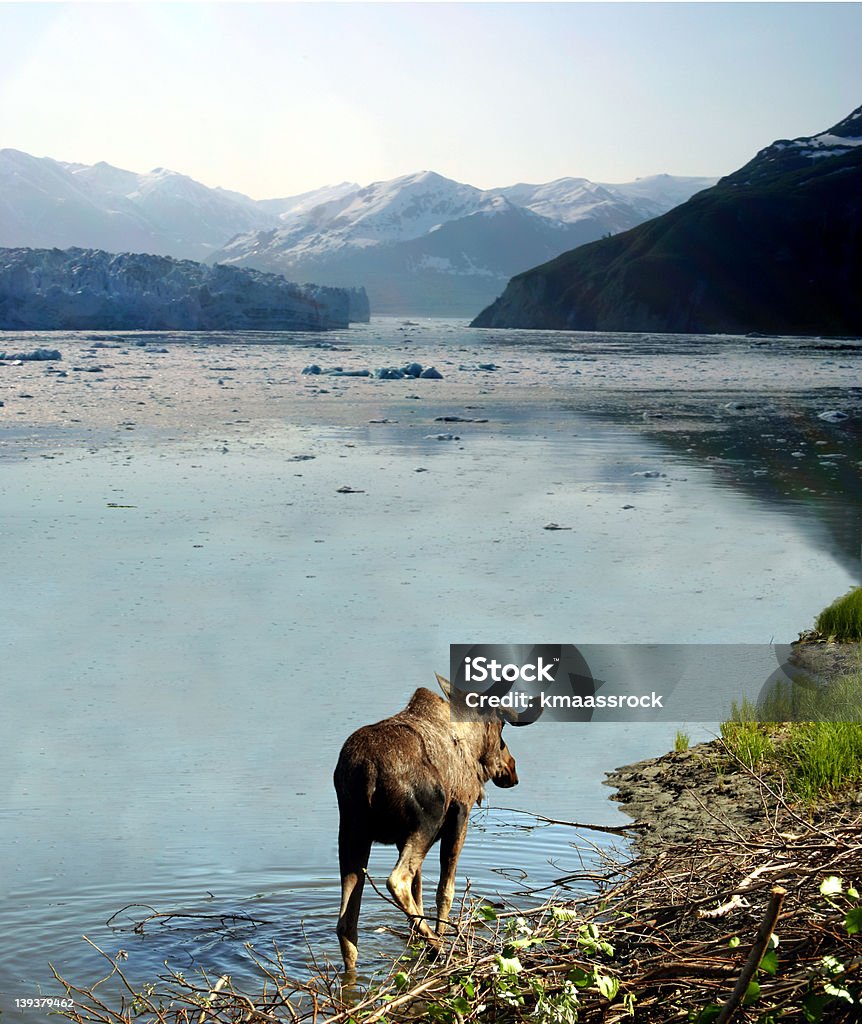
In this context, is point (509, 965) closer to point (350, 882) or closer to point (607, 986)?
point (607, 986)

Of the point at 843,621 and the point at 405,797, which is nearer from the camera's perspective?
the point at 405,797

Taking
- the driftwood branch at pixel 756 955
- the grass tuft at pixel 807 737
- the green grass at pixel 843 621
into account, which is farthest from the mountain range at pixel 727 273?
the driftwood branch at pixel 756 955

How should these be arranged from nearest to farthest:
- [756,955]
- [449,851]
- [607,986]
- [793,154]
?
[756,955] → [607,986] → [449,851] → [793,154]

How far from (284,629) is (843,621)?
427 cm

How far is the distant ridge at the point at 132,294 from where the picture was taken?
7912 centimetres

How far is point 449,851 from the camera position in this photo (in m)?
4.73

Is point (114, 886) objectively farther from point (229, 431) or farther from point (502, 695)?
point (229, 431)

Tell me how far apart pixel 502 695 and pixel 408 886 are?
33.2 inches

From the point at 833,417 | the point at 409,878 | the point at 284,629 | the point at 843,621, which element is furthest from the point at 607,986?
the point at 833,417

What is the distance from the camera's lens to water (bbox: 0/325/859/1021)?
5719 mm

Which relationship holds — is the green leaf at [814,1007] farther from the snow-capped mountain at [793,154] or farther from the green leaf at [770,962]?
the snow-capped mountain at [793,154]

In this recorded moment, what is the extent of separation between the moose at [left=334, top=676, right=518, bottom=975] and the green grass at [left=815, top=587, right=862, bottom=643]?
608 cm

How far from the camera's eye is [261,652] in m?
9.69

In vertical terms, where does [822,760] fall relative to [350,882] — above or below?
below
